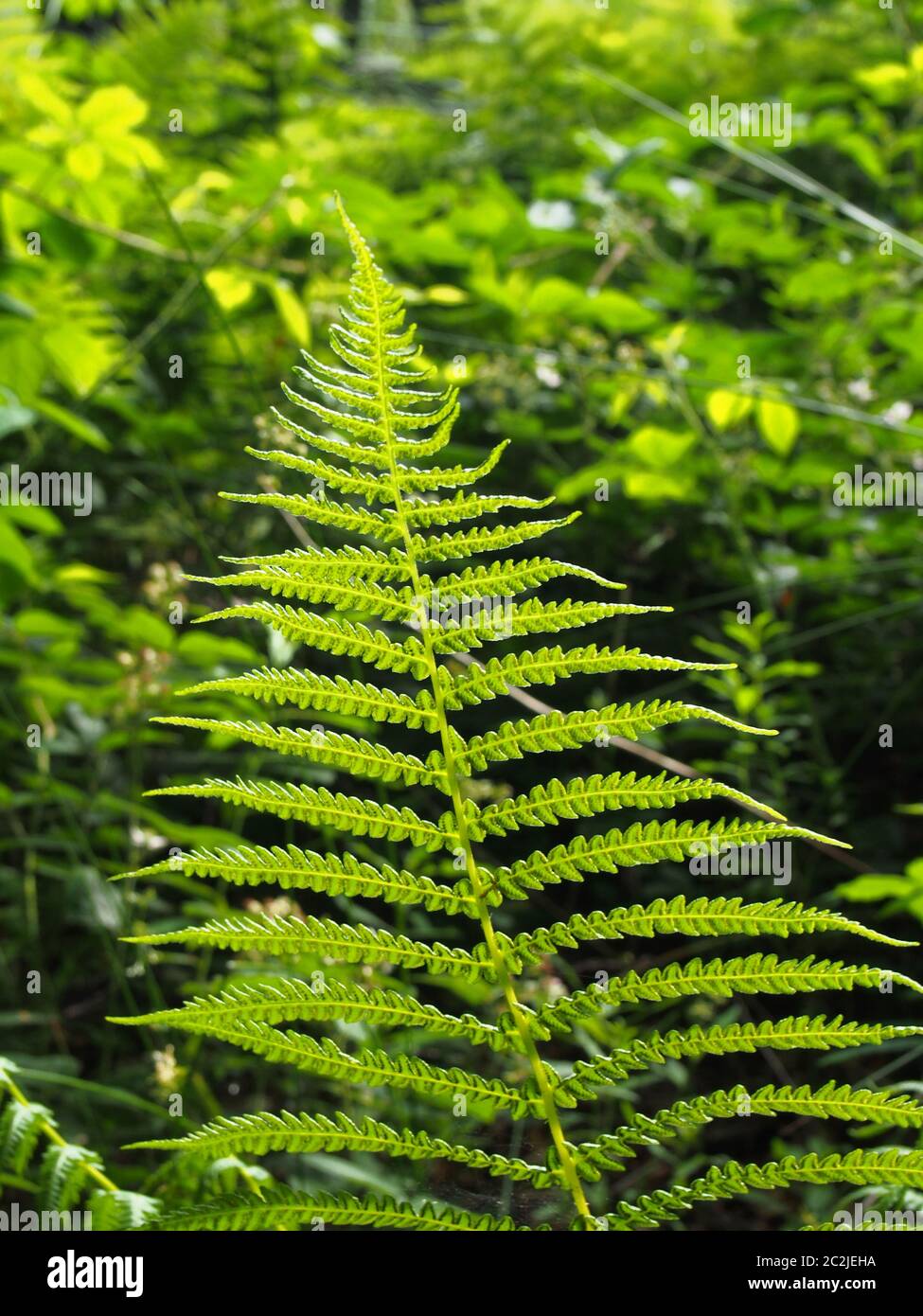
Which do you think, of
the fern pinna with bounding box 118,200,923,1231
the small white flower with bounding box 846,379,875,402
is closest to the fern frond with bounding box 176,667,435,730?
the fern pinna with bounding box 118,200,923,1231

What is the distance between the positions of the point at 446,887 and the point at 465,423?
2.02 meters

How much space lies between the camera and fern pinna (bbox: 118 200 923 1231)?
658 millimetres

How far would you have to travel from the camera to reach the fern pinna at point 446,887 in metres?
0.66

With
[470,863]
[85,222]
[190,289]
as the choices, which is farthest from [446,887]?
[85,222]

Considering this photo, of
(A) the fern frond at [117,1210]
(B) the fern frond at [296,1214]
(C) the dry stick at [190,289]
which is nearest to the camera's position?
(B) the fern frond at [296,1214]

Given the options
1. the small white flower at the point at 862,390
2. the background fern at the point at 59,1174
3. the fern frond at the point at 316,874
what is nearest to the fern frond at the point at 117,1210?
the background fern at the point at 59,1174

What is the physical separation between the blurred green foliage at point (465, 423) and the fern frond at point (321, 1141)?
542 mm

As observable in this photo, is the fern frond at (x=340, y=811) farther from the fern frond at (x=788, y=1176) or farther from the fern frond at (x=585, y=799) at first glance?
the fern frond at (x=788, y=1176)

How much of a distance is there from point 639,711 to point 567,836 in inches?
61.1

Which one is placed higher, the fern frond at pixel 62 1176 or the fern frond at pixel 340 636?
the fern frond at pixel 340 636

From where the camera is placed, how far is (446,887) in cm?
70

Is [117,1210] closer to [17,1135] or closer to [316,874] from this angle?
[17,1135]

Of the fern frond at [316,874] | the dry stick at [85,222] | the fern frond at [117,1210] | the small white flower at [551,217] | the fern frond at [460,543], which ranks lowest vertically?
the fern frond at [117,1210]
